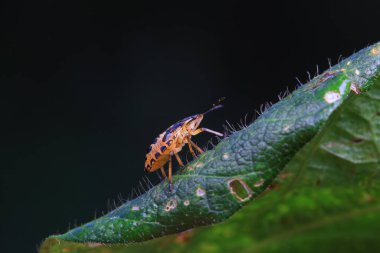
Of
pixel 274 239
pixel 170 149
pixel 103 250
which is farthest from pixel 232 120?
pixel 274 239

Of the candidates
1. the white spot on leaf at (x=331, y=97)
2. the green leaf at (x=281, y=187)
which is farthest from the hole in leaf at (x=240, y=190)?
the white spot on leaf at (x=331, y=97)

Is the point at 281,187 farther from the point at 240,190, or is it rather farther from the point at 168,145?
the point at 168,145

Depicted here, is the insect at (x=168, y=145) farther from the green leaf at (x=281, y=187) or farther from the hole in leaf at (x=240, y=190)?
the hole in leaf at (x=240, y=190)

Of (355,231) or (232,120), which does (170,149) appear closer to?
(355,231)

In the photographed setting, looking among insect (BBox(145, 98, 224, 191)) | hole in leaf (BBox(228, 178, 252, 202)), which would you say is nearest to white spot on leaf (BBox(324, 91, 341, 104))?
hole in leaf (BBox(228, 178, 252, 202))

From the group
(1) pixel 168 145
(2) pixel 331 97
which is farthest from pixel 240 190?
(1) pixel 168 145

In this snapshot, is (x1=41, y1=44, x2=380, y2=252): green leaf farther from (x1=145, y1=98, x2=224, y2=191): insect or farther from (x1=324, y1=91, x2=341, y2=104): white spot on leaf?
(x1=145, y1=98, x2=224, y2=191): insect

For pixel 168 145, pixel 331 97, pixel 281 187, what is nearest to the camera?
pixel 281 187
